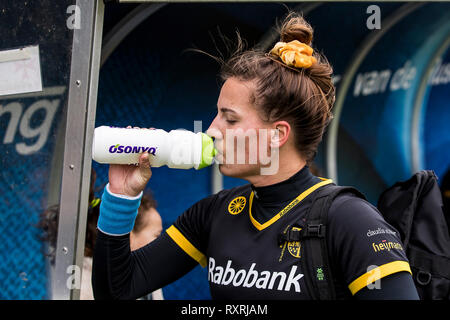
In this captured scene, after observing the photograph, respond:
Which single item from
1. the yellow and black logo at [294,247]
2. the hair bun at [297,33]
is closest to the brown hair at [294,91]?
the hair bun at [297,33]

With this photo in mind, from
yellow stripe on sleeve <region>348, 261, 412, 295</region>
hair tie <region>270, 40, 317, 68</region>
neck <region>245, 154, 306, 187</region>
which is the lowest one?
yellow stripe on sleeve <region>348, 261, 412, 295</region>

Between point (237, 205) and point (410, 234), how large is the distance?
2.04 feet

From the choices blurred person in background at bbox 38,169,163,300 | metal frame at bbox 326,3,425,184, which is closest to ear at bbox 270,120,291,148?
blurred person in background at bbox 38,169,163,300

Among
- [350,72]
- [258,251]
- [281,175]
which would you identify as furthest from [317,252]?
[350,72]

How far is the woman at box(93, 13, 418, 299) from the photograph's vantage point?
174 centimetres

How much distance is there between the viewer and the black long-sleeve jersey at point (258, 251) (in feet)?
5.12

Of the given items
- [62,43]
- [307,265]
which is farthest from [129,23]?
[307,265]

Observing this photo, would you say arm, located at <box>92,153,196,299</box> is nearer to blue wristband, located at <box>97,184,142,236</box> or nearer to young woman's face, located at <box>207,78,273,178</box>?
blue wristband, located at <box>97,184,142,236</box>

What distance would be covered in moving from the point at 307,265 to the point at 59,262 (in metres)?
0.77

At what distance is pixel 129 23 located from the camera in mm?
2902

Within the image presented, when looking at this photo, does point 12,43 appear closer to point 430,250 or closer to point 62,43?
point 62,43

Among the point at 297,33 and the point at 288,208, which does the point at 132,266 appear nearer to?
the point at 288,208

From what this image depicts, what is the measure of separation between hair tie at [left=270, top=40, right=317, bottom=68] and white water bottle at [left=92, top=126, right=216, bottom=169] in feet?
1.14

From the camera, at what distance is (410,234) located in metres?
2.08
